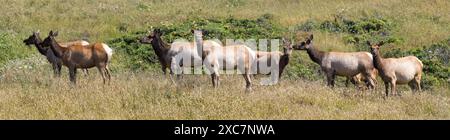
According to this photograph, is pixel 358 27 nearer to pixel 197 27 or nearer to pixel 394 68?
pixel 197 27

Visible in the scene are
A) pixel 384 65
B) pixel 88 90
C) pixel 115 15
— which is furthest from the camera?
pixel 115 15

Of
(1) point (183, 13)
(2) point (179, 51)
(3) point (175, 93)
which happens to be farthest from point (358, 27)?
(3) point (175, 93)

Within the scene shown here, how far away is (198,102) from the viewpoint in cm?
1328

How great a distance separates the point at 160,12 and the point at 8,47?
396 inches

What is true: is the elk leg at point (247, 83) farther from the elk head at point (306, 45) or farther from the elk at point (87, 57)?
the elk at point (87, 57)

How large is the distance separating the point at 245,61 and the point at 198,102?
3.30m

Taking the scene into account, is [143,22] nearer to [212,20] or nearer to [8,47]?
[212,20]

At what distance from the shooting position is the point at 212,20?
2958 centimetres

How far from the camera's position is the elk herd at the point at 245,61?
1609cm

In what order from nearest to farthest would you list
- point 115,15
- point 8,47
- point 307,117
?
point 307,117, point 8,47, point 115,15

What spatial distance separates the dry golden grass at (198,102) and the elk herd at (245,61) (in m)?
0.60

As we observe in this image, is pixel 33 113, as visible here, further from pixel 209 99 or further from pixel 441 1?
pixel 441 1

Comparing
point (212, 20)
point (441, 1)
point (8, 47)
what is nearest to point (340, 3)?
point (441, 1)

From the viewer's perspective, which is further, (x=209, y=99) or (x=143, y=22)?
(x=143, y=22)
